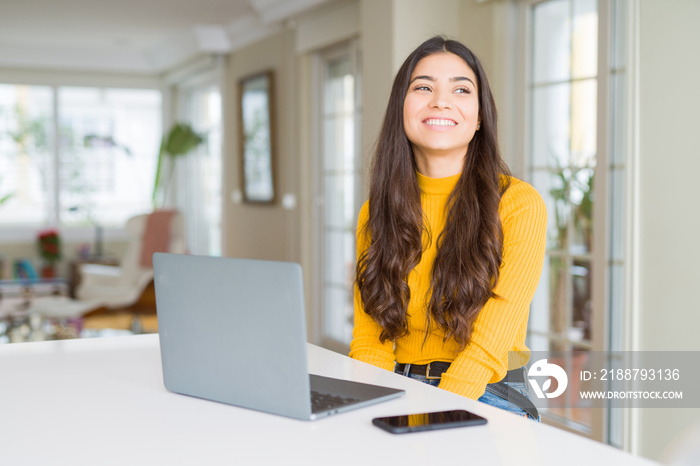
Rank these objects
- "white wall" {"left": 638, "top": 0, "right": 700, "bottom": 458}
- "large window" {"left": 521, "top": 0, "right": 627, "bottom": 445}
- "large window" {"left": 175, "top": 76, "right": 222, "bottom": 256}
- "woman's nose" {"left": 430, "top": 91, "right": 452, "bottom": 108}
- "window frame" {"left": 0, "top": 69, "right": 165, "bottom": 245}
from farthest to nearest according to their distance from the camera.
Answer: "window frame" {"left": 0, "top": 69, "right": 165, "bottom": 245}, "large window" {"left": 175, "top": 76, "right": 222, "bottom": 256}, "large window" {"left": 521, "top": 0, "right": 627, "bottom": 445}, "white wall" {"left": 638, "top": 0, "right": 700, "bottom": 458}, "woman's nose" {"left": 430, "top": 91, "right": 452, "bottom": 108}

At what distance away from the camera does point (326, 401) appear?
1.01 meters

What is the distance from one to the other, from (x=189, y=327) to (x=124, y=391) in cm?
16

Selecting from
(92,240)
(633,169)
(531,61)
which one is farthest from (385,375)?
(92,240)

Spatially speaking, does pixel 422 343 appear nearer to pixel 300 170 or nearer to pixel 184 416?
pixel 184 416

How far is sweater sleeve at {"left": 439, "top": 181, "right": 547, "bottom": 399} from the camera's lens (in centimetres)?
137

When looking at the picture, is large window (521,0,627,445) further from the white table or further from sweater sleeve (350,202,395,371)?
the white table

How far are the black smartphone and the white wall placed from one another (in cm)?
184

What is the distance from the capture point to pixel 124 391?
44.7 inches

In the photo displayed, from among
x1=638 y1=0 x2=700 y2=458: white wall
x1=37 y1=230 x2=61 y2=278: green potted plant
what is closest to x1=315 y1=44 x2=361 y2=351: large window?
x1=638 y1=0 x2=700 y2=458: white wall

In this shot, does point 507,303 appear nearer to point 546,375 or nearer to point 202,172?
point 546,375

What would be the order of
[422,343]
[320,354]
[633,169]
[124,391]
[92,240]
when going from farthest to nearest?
[92,240] < [633,169] < [422,343] < [320,354] < [124,391]

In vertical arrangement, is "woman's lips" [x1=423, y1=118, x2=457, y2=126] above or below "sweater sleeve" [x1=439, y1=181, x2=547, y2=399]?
above

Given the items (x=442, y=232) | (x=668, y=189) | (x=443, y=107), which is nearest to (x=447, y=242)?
(x=442, y=232)

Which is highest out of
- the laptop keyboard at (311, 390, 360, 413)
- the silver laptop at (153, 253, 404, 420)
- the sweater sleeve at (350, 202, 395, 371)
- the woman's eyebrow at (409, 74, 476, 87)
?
the woman's eyebrow at (409, 74, 476, 87)
